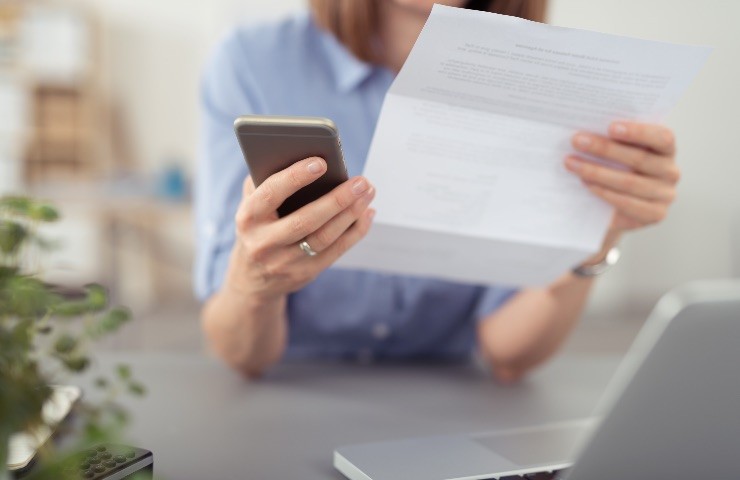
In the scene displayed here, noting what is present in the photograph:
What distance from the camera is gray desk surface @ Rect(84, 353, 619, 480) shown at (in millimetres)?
817

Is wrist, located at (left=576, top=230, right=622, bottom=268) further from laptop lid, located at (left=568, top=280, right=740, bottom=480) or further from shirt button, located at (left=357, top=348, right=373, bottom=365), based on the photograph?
laptop lid, located at (left=568, top=280, right=740, bottom=480)

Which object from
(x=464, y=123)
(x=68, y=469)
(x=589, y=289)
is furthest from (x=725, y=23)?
(x=68, y=469)

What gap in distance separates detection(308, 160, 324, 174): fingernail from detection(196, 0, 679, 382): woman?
327 mm

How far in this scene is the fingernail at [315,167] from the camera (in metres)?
0.73

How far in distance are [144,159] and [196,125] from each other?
0.40m

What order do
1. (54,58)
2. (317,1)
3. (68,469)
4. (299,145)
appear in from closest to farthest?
(68,469) < (299,145) < (317,1) < (54,58)

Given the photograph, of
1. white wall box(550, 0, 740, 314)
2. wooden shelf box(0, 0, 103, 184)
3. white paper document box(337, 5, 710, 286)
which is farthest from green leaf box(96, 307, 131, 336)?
wooden shelf box(0, 0, 103, 184)

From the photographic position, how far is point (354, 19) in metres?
1.20

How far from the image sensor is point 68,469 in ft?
1.47

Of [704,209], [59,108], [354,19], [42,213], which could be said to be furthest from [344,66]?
[59,108]

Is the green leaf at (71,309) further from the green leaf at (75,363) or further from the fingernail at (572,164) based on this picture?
the fingernail at (572,164)

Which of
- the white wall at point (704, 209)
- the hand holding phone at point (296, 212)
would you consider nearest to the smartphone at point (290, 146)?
the hand holding phone at point (296, 212)

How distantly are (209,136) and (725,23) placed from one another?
10.6ft

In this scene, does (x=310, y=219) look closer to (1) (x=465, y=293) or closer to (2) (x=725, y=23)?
(1) (x=465, y=293)
